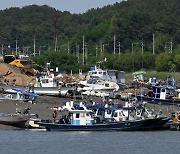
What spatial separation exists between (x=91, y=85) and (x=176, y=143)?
117ft

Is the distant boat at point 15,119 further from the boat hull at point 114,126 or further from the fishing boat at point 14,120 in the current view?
the boat hull at point 114,126

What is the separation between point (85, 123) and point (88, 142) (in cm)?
546

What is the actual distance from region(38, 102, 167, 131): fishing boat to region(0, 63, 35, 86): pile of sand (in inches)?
1132

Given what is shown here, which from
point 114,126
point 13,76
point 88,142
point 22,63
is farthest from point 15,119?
point 22,63

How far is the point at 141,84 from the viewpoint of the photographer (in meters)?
104

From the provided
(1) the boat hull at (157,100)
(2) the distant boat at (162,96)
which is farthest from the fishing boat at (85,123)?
(2) the distant boat at (162,96)

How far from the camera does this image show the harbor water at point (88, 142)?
2335 inches

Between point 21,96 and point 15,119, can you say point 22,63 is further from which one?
point 15,119

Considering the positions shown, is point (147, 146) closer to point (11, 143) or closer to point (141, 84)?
point (11, 143)

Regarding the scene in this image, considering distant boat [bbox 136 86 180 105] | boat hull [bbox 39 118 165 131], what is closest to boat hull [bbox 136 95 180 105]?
distant boat [bbox 136 86 180 105]

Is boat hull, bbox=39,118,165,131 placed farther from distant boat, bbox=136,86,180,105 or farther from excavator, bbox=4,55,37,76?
excavator, bbox=4,55,37,76

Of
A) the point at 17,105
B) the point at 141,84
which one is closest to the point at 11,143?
the point at 17,105

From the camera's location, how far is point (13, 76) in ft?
337

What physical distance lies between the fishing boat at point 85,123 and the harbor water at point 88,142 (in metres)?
0.40
